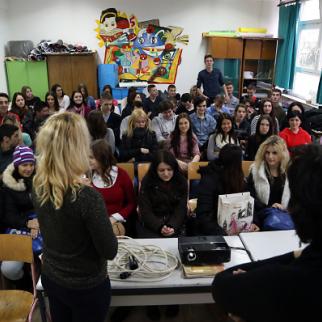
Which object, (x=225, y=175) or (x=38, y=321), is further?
(x=225, y=175)

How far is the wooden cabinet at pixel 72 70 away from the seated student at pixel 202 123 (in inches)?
138

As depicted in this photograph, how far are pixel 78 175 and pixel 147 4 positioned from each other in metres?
7.35

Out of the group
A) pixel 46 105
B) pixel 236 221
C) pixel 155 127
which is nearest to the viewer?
pixel 236 221

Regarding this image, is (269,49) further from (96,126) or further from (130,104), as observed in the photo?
(96,126)

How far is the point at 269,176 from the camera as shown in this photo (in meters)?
2.85

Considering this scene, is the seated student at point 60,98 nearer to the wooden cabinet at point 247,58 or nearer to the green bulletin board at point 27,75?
the green bulletin board at point 27,75

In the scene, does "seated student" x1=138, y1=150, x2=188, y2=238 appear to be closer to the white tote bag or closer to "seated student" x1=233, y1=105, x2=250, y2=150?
the white tote bag

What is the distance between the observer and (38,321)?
2383 mm

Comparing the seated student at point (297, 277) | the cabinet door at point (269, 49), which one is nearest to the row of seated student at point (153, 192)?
the seated student at point (297, 277)

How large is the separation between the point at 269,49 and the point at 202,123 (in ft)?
13.1

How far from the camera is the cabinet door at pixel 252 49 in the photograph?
7.55 m

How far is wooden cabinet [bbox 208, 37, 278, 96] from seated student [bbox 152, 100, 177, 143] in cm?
376

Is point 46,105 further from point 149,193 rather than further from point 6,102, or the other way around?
point 149,193

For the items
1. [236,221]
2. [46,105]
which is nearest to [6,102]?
[46,105]
